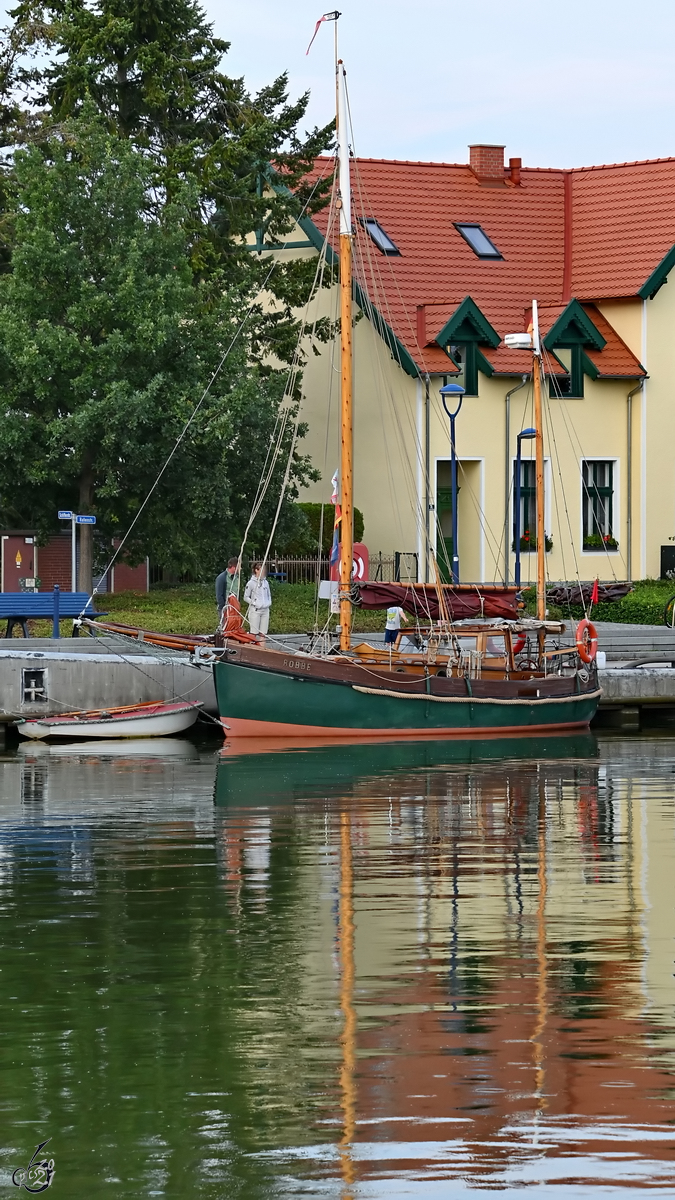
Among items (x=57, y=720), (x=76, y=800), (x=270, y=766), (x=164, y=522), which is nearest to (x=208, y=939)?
(x=76, y=800)

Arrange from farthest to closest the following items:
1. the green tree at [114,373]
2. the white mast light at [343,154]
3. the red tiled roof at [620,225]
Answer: the red tiled roof at [620,225], the green tree at [114,373], the white mast light at [343,154]

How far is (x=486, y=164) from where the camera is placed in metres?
55.0

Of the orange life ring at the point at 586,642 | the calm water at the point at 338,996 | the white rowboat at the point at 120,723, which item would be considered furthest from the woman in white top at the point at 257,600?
the calm water at the point at 338,996

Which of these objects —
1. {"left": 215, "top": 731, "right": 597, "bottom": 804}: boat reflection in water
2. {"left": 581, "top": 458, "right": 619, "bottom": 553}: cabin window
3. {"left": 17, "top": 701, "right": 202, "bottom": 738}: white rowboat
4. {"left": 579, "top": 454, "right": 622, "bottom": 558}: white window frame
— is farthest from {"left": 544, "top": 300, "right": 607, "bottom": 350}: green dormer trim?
{"left": 17, "top": 701, "right": 202, "bottom": 738}: white rowboat

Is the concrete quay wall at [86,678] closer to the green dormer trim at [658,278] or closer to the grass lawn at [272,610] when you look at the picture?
the grass lawn at [272,610]

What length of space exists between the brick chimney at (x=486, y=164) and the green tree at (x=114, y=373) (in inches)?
652

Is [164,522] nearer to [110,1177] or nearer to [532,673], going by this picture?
[532,673]

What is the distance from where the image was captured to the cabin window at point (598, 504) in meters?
50.2

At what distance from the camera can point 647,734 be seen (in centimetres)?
3325

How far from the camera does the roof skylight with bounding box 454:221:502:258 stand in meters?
52.6

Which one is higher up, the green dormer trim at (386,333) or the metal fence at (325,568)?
the green dormer trim at (386,333)

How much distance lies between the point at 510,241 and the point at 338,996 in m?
43.9

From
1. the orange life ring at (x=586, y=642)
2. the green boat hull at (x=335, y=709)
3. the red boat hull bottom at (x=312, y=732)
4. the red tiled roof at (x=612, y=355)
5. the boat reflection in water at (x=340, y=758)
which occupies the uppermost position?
the red tiled roof at (x=612, y=355)
